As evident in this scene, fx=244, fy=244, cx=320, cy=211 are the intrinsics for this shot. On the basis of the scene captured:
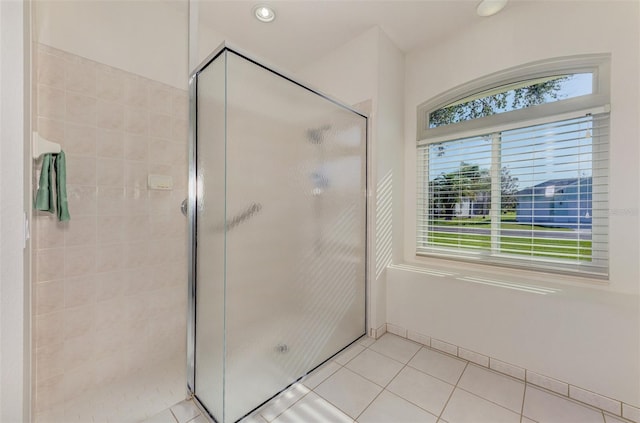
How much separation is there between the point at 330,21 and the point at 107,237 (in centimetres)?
205

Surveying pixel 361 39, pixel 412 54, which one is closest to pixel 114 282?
pixel 361 39

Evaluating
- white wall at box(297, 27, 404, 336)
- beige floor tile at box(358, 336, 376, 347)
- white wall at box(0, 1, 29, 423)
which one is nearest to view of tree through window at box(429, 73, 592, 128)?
white wall at box(297, 27, 404, 336)

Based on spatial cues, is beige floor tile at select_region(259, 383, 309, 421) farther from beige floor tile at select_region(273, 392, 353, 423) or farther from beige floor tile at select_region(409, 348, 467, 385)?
beige floor tile at select_region(409, 348, 467, 385)

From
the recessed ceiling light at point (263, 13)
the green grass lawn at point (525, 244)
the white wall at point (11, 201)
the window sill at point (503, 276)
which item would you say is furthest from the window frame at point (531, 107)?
the white wall at point (11, 201)

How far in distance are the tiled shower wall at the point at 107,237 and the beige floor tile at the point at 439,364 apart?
1513mm

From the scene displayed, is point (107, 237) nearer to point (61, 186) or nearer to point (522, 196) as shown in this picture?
point (61, 186)

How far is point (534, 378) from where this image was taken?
4.66ft

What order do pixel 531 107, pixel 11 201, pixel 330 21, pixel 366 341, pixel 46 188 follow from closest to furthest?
pixel 11 201, pixel 46 188, pixel 531 107, pixel 330 21, pixel 366 341

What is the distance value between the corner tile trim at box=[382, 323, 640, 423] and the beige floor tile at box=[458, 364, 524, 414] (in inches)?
1.9

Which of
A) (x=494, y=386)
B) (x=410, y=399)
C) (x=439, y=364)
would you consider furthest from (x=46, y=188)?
(x=494, y=386)

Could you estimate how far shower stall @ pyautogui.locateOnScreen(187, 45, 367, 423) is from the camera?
1122 millimetres

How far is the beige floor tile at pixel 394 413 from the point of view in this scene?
1.18 metres

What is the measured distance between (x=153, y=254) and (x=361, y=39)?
85.6 inches

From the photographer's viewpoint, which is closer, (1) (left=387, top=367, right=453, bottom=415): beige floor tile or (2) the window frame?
(1) (left=387, top=367, right=453, bottom=415): beige floor tile
